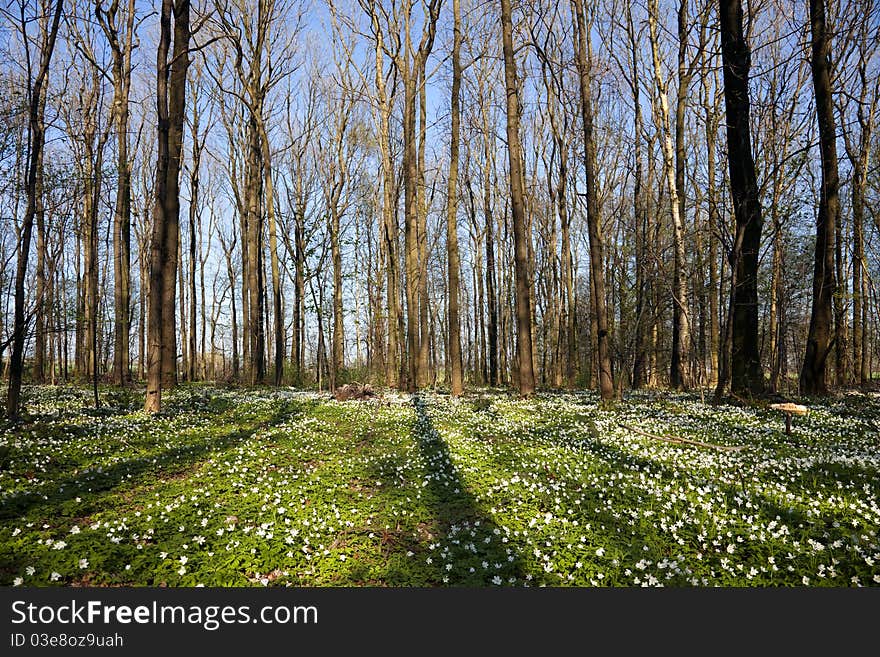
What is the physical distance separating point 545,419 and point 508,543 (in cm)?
655

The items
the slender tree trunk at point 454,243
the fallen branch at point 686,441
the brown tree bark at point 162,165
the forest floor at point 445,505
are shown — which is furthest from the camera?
the slender tree trunk at point 454,243

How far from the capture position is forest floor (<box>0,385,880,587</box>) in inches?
147

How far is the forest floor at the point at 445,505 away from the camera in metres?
3.73

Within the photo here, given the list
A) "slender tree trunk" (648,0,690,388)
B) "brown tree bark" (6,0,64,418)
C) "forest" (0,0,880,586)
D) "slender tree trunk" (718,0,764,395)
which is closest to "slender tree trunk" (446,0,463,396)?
"forest" (0,0,880,586)

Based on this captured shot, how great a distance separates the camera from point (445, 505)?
542cm

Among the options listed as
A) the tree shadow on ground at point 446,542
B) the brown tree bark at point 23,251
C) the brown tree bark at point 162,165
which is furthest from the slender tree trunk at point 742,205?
the brown tree bark at point 23,251

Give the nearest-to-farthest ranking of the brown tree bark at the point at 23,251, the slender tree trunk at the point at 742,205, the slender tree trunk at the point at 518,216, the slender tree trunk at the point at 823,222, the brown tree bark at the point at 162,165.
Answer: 1. the brown tree bark at the point at 23,251
2. the brown tree bark at the point at 162,165
3. the slender tree trunk at the point at 742,205
4. the slender tree trunk at the point at 823,222
5. the slender tree trunk at the point at 518,216

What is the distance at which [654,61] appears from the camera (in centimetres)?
1989

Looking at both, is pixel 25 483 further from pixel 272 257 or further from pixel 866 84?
pixel 866 84

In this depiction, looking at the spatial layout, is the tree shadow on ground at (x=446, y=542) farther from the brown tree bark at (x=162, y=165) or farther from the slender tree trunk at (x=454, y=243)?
the slender tree trunk at (x=454, y=243)

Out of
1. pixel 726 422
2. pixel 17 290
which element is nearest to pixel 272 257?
pixel 17 290

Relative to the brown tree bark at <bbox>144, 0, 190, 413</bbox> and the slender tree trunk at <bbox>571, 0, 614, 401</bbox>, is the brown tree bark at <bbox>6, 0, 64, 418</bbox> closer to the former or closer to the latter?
the brown tree bark at <bbox>144, 0, 190, 413</bbox>

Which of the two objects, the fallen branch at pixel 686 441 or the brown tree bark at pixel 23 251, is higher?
the brown tree bark at pixel 23 251

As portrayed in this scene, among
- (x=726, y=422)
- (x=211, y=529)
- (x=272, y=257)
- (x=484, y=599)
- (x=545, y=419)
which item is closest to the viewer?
(x=484, y=599)
